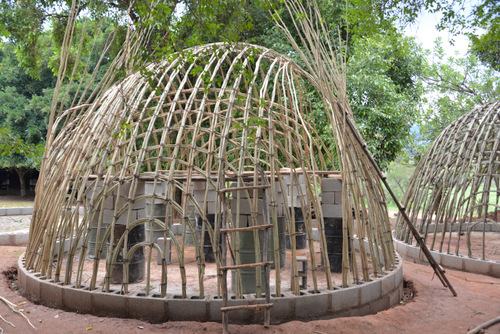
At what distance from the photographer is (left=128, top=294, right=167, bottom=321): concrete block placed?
5.91 m

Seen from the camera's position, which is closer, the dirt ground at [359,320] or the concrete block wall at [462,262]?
the dirt ground at [359,320]

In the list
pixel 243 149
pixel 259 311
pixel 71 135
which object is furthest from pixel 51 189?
pixel 259 311

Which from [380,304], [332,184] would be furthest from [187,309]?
[332,184]

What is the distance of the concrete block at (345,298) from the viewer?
6316mm

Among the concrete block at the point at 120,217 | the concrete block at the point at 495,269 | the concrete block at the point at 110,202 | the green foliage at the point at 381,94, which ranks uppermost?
the green foliage at the point at 381,94

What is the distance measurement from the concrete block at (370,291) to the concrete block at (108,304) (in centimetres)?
339

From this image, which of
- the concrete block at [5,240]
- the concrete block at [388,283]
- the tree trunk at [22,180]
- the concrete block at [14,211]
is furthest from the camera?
the tree trunk at [22,180]

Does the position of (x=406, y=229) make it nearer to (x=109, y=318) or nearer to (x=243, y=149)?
(x=243, y=149)

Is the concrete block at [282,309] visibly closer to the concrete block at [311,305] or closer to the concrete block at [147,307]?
the concrete block at [311,305]

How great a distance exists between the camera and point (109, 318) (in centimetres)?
599

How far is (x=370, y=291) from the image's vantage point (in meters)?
6.73

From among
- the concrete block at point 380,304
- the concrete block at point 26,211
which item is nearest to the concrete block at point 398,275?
the concrete block at point 380,304

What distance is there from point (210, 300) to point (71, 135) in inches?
180

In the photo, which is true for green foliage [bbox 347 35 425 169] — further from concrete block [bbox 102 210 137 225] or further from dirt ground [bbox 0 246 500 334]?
concrete block [bbox 102 210 137 225]
